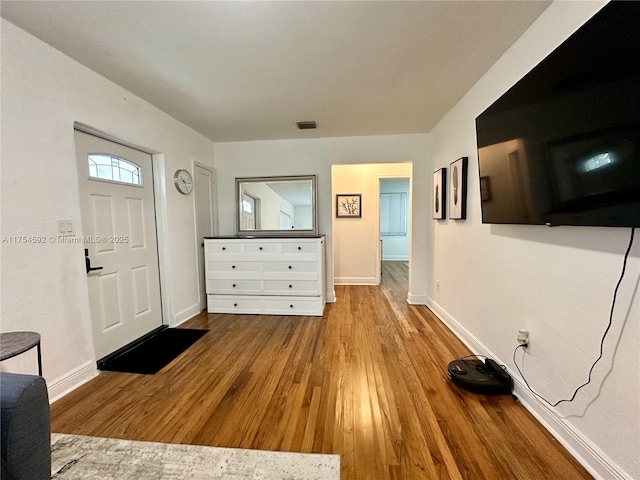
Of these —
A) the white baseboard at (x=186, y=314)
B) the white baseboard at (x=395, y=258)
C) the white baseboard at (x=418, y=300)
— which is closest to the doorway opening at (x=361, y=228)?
the white baseboard at (x=418, y=300)

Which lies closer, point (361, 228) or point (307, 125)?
point (307, 125)

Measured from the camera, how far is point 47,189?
5.54 feet

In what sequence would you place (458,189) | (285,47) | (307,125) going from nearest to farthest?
(285,47), (458,189), (307,125)

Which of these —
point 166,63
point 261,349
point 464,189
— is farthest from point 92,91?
point 464,189

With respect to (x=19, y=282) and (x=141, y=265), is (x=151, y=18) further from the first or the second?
(x=141, y=265)

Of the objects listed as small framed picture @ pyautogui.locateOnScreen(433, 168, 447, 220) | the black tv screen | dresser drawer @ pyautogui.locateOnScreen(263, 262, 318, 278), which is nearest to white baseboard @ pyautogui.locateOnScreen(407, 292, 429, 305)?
small framed picture @ pyautogui.locateOnScreen(433, 168, 447, 220)

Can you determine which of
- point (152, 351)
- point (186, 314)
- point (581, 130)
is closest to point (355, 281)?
point (186, 314)

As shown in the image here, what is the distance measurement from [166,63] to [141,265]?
6.06 feet

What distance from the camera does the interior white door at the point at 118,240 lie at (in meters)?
2.08

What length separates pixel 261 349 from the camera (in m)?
2.39

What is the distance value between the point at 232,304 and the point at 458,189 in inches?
117

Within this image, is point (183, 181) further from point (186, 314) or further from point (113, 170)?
point (186, 314)

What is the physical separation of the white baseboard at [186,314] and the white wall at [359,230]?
2.51m

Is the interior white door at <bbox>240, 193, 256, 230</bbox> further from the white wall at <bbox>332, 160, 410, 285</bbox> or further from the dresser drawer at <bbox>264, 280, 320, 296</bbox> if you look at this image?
the white wall at <bbox>332, 160, 410, 285</bbox>
